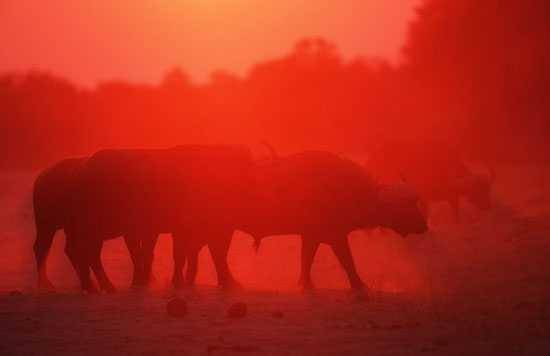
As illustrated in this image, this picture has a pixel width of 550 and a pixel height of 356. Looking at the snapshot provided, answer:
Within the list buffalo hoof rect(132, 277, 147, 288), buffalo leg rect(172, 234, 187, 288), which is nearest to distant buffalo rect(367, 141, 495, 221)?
buffalo leg rect(172, 234, 187, 288)

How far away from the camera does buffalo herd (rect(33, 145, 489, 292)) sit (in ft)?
38.2

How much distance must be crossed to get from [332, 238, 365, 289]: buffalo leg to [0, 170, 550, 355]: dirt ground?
0.29 metres

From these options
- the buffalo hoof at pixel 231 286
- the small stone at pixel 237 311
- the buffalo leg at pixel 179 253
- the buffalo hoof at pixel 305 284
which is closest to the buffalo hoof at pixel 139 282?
the buffalo leg at pixel 179 253

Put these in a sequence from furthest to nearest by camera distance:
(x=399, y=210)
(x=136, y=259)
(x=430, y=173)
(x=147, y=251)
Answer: (x=430, y=173), (x=399, y=210), (x=136, y=259), (x=147, y=251)

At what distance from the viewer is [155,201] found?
11.8m

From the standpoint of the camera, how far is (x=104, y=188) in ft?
38.1

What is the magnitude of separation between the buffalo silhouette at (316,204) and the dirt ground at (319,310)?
0.84 meters

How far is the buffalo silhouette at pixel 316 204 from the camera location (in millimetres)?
12117

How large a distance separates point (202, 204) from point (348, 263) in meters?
1.88

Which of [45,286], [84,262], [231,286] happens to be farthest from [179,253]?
[45,286]

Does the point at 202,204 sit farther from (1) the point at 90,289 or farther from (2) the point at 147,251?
(1) the point at 90,289

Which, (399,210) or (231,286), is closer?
(231,286)

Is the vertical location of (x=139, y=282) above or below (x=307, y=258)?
below

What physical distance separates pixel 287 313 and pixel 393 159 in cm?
1205
